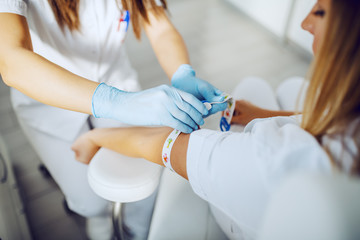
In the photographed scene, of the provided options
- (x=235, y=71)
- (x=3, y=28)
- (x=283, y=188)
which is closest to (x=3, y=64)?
(x=3, y=28)

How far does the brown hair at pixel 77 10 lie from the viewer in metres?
0.93

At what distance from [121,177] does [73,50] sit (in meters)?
0.59

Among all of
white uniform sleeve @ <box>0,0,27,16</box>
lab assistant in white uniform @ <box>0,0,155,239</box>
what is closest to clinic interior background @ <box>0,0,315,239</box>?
lab assistant in white uniform @ <box>0,0,155,239</box>

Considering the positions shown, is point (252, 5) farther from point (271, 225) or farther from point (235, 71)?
point (271, 225)

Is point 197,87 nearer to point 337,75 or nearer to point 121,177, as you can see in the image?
point 121,177

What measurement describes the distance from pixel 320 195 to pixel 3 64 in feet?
2.84

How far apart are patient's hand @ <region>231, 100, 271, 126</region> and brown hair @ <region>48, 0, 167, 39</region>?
53cm

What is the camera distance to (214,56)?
8.55ft

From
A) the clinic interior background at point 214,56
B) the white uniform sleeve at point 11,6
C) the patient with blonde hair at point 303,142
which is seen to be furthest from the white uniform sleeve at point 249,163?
the clinic interior background at point 214,56

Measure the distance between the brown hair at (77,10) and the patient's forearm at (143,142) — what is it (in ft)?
1.34

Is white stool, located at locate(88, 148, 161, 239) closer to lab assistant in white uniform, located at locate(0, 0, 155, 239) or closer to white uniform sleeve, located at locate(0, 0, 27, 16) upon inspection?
lab assistant in white uniform, located at locate(0, 0, 155, 239)

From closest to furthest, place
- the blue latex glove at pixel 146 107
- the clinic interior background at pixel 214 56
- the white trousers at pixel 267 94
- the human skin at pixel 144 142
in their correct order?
the human skin at pixel 144 142
the blue latex glove at pixel 146 107
the white trousers at pixel 267 94
the clinic interior background at pixel 214 56

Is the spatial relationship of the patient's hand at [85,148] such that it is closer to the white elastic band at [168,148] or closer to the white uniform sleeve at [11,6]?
the white elastic band at [168,148]

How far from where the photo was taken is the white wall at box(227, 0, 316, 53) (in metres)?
2.46
